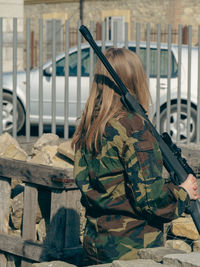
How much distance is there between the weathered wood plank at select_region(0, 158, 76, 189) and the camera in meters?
4.92

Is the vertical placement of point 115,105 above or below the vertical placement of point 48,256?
above

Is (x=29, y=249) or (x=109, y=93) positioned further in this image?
(x=29, y=249)

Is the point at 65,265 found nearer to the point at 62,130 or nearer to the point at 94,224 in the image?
the point at 94,224

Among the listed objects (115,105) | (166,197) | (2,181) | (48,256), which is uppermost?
(115,105)

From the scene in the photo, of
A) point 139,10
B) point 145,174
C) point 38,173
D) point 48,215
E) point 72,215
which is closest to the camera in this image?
point 145,174

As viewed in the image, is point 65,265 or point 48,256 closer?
point 65,265

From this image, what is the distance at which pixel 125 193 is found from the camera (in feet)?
11.5

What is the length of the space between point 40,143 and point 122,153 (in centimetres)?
319

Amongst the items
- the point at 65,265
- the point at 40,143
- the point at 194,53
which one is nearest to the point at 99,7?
the point at 194,53

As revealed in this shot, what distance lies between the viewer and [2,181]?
5.61 metres

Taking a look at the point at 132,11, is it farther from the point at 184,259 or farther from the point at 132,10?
the point at 184,259

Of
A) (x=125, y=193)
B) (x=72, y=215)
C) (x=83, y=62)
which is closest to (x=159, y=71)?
(x=83, y=62)

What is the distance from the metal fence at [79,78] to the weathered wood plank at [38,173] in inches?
83.6

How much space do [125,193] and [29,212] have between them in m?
1.94
